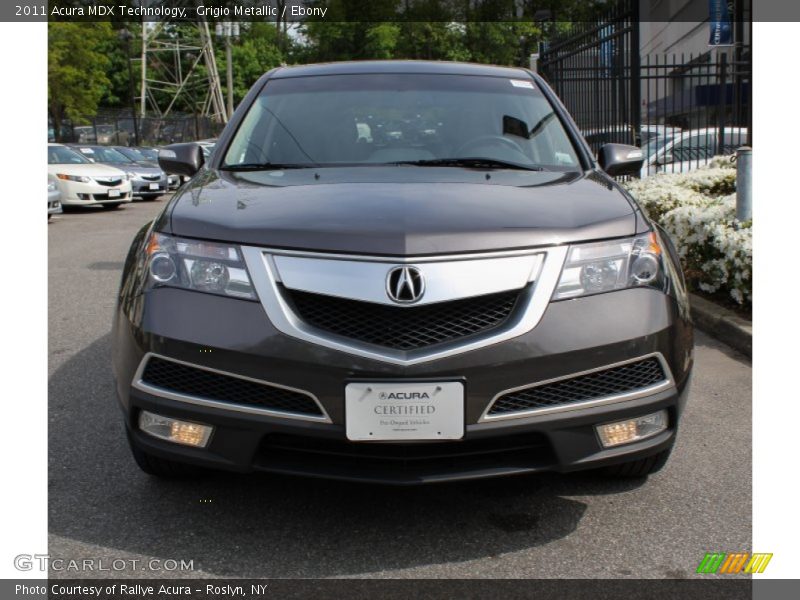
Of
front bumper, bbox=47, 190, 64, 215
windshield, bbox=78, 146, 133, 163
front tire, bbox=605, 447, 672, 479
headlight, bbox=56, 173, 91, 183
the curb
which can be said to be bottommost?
front tire, bbox=605, 447, 672, 479

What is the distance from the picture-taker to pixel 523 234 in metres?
2.74

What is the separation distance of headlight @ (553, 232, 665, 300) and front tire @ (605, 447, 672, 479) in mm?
741

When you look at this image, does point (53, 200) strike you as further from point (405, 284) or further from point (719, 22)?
point (719, 22)

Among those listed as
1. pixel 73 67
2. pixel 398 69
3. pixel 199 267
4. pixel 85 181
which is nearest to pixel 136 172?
pixel 85 181

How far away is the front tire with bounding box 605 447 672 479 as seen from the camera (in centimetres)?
328

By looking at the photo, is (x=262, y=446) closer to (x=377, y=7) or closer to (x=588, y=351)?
(x=588, y=351)

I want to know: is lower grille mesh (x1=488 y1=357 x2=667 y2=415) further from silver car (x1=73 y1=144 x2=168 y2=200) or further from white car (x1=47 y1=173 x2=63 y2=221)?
silver car (x1=73 y1=144 x2=168 y2=200)

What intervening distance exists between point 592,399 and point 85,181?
1801 cm

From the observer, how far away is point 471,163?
3729 millimetres

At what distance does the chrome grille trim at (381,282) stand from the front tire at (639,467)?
0.96 metres

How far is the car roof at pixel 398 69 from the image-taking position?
442cm

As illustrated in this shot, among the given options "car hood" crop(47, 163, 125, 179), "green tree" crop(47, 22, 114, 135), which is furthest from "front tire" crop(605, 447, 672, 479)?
"green tree" crop(47, 22, 114, 135)

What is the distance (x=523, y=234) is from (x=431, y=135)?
137 centimetres

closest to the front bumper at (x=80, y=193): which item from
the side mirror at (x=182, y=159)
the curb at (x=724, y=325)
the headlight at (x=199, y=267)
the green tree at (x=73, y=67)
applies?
the curb at (x=724, y=325)
